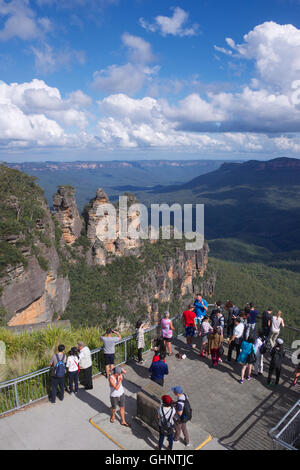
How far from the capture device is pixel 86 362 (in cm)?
1002

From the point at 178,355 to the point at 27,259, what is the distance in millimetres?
18008

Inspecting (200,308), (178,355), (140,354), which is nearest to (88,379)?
(140,354)

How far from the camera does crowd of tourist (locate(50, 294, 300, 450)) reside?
25.8ft

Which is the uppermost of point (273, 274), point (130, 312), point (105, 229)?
point (105, 229)

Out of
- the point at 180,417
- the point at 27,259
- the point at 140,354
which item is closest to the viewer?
the point at 180,417

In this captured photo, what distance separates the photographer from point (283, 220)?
7539 inches

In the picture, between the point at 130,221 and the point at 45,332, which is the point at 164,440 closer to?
the point at 45,332

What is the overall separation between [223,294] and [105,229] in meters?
44.3

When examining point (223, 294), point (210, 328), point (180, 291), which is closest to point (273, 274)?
point (223, 294)

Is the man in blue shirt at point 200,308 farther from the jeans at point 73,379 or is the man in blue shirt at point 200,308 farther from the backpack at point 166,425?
the backpack at point 166,425

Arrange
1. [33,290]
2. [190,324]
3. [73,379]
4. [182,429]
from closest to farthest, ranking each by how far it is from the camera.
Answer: [182,429] < [73,379] < [190,324] < [33,290]

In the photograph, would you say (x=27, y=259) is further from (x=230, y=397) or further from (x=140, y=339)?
(x=230, y=397)

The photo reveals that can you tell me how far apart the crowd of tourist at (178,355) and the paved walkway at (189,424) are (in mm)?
353

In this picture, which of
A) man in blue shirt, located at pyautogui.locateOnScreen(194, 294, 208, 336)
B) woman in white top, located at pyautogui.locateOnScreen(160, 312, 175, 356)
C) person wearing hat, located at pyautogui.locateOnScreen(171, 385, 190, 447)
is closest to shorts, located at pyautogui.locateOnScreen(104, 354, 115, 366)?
woman in white top, located at pyautogui.locateOnScreen(160, 312, 175, 356)
